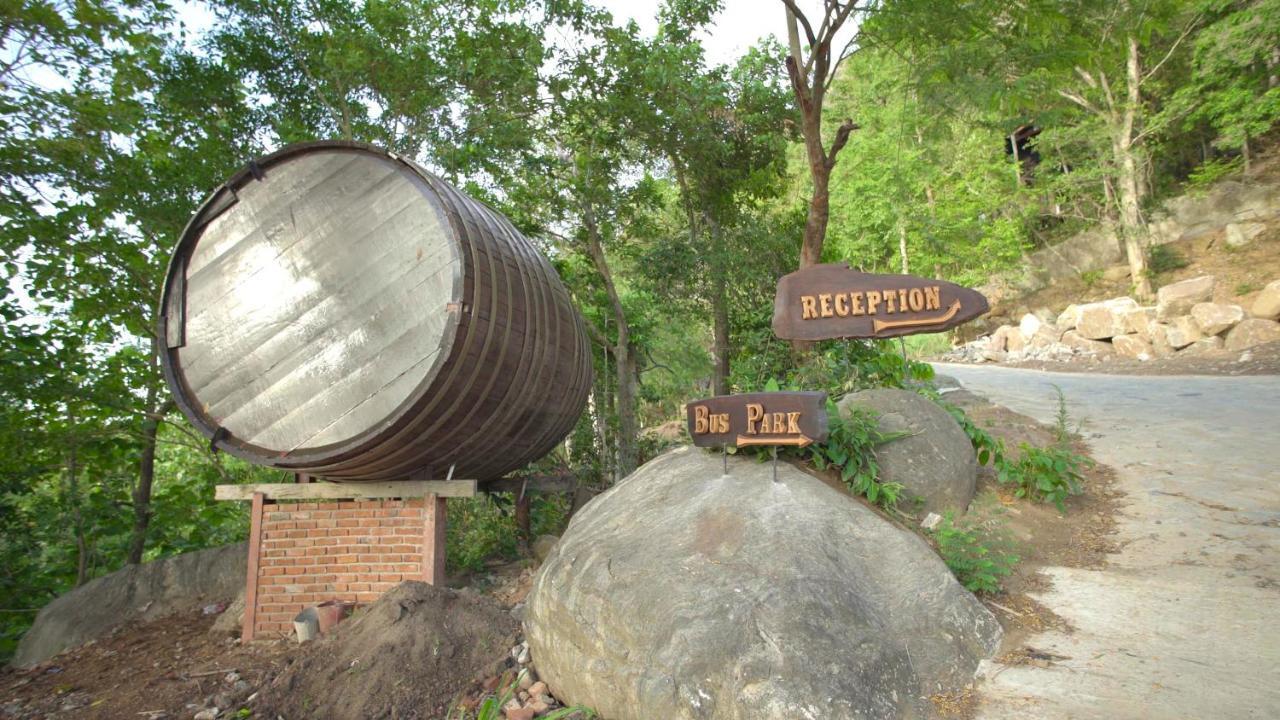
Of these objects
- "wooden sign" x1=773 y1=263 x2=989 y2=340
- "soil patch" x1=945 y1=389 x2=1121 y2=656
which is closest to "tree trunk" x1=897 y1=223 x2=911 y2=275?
"soil patch" x1=945 y1=389 x2=1121 y2=656

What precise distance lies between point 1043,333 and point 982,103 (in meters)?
12.5

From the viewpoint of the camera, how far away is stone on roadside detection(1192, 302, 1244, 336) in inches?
508

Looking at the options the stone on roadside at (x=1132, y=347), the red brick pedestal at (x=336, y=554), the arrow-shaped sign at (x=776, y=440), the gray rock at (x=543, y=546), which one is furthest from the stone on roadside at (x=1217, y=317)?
the red brick pedestal at (x=336, y=554)

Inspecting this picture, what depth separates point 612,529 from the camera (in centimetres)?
400

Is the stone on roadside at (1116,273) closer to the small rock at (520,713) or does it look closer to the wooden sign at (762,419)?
the wooden sign at (762,419)

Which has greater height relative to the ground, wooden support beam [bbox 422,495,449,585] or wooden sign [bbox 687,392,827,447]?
wooden sign [bbox 687,392,827,447]

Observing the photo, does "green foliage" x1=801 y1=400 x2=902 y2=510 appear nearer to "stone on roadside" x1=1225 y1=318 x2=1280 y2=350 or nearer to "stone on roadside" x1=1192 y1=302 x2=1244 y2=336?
"stone on roadside" x1=1225 y1=318 x2=1280 y2=350

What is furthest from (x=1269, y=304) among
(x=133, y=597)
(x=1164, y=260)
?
(x=133, y=597)

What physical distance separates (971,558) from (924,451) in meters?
1.00

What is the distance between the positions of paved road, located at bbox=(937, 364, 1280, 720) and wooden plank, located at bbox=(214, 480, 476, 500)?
3.25 meters

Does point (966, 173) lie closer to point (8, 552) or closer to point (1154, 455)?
point (1154, 455)

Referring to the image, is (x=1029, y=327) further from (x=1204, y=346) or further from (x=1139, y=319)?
(x=1204, y=346)

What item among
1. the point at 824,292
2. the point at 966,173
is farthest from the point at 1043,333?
the point at 824,292

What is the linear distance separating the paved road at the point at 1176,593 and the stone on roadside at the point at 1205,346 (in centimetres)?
663
